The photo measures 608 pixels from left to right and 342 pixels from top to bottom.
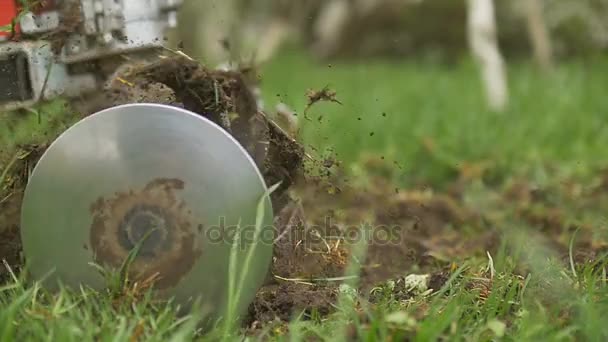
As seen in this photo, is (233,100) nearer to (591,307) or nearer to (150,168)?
(150,168)

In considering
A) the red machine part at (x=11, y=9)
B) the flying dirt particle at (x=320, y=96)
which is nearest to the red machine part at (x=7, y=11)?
the red machine part at (x=11, y=9)

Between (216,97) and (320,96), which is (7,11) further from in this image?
(320,96)

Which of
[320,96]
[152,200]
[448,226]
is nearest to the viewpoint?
[152,200]

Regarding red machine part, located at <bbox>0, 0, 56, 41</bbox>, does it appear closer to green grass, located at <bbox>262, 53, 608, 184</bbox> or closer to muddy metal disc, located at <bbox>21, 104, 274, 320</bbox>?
muddy metal disc, located at <bbox>21, 104, 274, 320</bbox>

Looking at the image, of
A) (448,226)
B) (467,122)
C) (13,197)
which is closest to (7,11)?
(13,197)

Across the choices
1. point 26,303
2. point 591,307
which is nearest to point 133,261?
point 26,303

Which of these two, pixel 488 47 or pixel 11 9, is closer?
pixel 11 9

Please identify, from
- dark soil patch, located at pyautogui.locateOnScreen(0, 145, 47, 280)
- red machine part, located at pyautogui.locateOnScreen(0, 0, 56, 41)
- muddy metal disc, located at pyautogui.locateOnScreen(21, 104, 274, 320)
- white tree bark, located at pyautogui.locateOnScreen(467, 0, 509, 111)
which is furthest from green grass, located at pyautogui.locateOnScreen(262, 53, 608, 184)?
muddy metal disc, located at pyautogui.locateOnScreen(21, 104, 274, 320)
